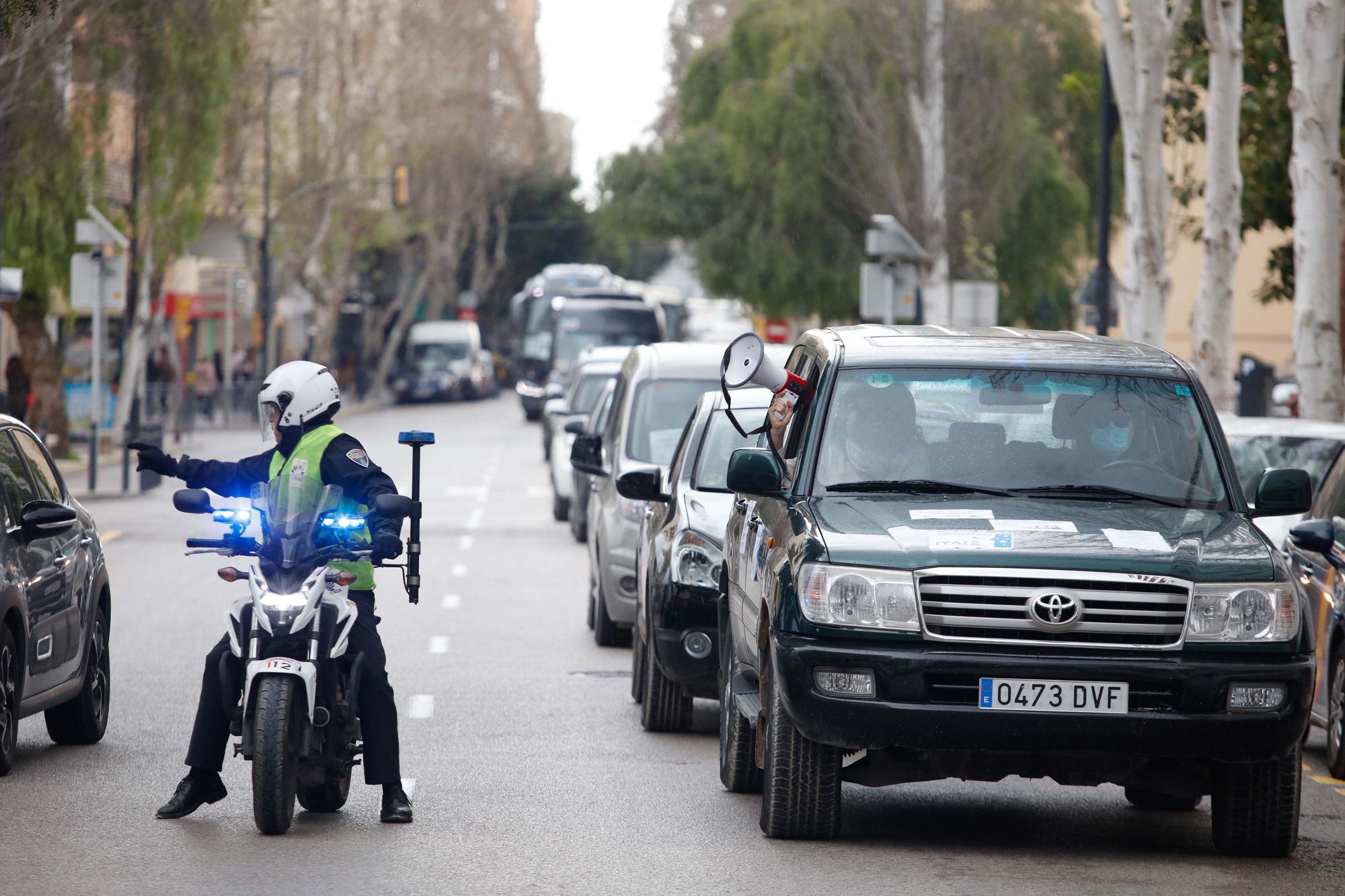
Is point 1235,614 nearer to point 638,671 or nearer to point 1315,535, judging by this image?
point 1315,535

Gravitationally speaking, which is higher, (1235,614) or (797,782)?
(1235,614)

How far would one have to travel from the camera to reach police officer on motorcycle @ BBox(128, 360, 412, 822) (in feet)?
27.2

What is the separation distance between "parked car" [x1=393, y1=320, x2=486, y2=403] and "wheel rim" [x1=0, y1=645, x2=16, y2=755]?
2456 inches

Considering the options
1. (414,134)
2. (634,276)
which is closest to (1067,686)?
(414,134)

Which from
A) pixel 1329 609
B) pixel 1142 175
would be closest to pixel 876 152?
pixel 1142 175

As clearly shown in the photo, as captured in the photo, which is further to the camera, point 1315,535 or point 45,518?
point 1315,535

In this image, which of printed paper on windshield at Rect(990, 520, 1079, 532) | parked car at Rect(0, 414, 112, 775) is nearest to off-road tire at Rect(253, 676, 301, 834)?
parked car at Rect(0, 414, 112, 775)

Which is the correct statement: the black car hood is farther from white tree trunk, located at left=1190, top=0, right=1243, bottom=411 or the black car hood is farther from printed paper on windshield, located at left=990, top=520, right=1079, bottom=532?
white tree trunk, located at left=1190, top=0, right=1243, bottom=411

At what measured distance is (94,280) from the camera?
29.2 metres

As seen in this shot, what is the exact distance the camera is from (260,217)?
205 ft

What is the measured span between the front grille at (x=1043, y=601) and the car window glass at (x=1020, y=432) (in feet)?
2.86

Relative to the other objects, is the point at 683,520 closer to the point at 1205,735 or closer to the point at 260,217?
the point at 1205,735

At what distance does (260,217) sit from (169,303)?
992cm

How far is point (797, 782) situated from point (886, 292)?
23.1m
